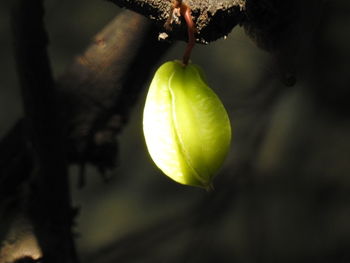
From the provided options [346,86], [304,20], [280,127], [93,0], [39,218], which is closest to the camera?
[304,20]

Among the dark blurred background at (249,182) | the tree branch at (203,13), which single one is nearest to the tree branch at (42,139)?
the tree branch at (203,13)

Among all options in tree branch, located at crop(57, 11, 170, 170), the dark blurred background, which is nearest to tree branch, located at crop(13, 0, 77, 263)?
tree branch, located at crop(57, 11, 170, 170)

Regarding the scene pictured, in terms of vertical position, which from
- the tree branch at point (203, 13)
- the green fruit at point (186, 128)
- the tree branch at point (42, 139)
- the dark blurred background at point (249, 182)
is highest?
the tree branch at point (203, 13)

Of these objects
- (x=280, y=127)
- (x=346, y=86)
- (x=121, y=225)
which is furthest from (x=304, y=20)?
(x=121, y=225)

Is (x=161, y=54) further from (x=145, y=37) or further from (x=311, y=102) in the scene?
(x=311, y=102)

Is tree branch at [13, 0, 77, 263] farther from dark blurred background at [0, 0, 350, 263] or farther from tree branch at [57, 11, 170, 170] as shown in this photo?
dark blurred background at [0, 0, 350, 263]

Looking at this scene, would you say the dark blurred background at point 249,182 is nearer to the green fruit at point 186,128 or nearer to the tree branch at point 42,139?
the tree branch at point 42,139
